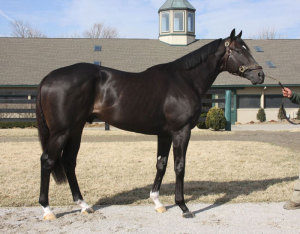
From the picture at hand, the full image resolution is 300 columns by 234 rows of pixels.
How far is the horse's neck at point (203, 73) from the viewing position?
4.74 m

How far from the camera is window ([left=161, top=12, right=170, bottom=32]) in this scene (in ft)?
82.6

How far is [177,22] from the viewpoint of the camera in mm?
25047

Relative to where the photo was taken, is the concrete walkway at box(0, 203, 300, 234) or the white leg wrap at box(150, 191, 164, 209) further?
the white leg wrap at box(150, 191, 164, 209)

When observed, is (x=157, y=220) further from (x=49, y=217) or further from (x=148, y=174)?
(x=148, y=174)

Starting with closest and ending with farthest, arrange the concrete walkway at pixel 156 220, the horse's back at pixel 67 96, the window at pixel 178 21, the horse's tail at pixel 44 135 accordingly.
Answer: the concrete walkway at pixel 156 220 → the horse's back at pixel 67 96 → the horse's tail at pixel 44 135 → the window at pixel 178 21

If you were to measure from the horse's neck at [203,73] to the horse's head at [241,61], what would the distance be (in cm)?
13

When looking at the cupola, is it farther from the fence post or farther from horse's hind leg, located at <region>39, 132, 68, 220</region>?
horse's hind leg, located at <region>39, 132, 68, 220</region>

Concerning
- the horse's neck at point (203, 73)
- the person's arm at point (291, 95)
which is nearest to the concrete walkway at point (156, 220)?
the person's arm at point (291, 95)

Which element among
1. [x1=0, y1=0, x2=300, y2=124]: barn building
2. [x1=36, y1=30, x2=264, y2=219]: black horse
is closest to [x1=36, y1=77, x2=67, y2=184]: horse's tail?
[x1=36, y1=30, x2=264, y2=219]: black horse

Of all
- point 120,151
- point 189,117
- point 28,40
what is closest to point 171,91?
point 189,117

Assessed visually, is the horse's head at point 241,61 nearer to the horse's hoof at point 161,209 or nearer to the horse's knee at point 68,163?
the horse's hoof at point 161,209

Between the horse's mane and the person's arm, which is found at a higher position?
the horse's mane

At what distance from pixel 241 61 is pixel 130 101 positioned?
1.65 m

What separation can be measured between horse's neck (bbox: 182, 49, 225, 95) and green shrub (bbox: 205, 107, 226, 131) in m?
10.8
